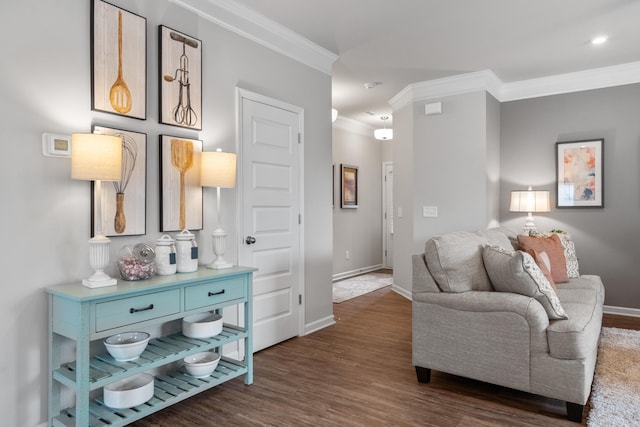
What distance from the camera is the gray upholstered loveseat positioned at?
225cm

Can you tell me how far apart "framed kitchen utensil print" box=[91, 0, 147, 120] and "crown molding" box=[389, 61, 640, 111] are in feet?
11.3

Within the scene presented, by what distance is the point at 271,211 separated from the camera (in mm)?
3520

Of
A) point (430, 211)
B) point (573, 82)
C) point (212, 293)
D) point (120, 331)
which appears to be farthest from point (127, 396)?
point (573, 82)

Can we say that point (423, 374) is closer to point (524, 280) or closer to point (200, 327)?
point (524, 280)

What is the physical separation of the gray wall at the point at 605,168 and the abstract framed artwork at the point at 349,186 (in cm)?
259

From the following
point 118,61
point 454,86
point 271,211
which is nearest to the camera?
point 118,61

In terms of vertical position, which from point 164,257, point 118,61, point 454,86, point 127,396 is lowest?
point 127,396

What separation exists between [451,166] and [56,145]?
3.99 meters

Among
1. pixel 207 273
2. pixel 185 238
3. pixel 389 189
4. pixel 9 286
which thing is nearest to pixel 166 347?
pixel 207 273

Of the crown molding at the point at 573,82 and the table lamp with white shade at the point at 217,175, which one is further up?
the crown molding at the point at 573,82

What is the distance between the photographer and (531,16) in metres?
3.35

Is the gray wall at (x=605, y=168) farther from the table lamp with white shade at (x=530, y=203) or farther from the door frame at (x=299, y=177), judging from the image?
the door frame at (x=299, y=177)

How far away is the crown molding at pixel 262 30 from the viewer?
9.72 ft

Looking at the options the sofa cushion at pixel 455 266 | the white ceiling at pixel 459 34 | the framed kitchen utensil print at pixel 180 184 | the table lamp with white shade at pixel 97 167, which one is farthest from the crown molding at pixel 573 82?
the table lamp with white shade at pixel 97 167
